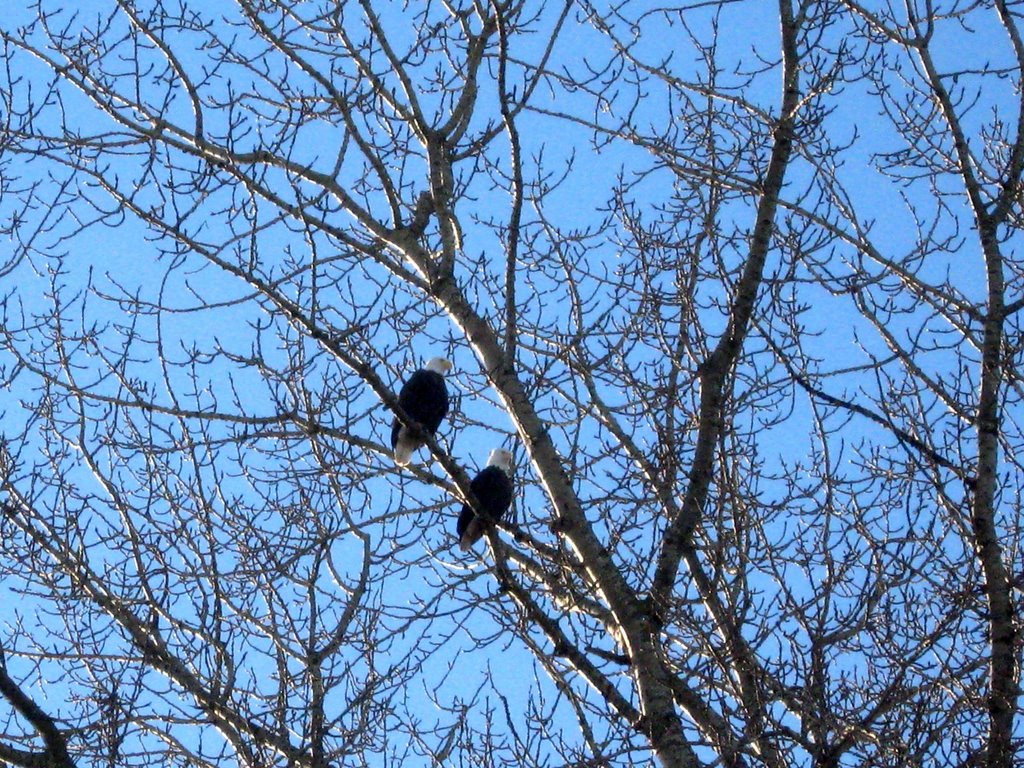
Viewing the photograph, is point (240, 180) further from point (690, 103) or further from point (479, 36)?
point (690, 103)

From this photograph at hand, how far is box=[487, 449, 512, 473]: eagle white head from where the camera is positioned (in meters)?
7.37

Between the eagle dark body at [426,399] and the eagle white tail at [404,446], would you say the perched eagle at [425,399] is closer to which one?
the eagle dark body at [426,399]

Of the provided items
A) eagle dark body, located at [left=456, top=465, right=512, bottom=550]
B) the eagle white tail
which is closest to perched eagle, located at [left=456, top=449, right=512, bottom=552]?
eagle dark body, located at [left=456, top=465, right=512, bottom=550]

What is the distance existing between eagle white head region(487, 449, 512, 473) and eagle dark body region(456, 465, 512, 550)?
0.06ft

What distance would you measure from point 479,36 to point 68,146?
1.63 metres

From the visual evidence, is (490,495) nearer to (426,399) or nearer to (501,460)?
(501,460)

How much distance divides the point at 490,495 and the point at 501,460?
0.28 meters

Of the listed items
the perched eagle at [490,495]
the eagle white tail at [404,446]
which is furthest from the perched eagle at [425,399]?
the perched eagle at [490,495]

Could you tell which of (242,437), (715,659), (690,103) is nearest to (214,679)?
(242,437)

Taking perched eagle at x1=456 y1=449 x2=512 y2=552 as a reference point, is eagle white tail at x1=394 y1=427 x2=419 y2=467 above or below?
above

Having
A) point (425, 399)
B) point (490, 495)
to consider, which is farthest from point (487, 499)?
point (425, 399)

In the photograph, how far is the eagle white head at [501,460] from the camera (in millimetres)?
7371

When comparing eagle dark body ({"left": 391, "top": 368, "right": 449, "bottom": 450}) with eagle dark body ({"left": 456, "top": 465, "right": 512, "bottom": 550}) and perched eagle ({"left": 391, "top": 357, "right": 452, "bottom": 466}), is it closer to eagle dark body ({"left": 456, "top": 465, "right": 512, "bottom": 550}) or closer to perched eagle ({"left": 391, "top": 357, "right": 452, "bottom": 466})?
perched eagle ({"left": 391, "top": 357, "right": 452, "bottom": 466})

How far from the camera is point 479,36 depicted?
6.65 metres
